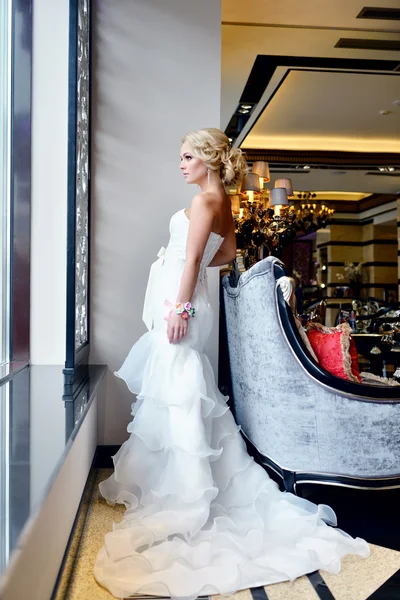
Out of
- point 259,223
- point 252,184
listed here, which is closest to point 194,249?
point 259,223

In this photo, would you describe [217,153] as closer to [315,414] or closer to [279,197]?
[315,414]

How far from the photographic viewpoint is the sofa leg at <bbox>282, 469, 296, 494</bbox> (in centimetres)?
258

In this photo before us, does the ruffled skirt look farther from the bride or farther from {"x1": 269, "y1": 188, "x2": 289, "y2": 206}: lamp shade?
{"x1": 269, "y1": 188, "x2": 289, "y2": 206}: lamp shade

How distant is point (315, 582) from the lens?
204cm

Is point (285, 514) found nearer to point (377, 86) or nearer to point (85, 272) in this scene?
point (85, 272)

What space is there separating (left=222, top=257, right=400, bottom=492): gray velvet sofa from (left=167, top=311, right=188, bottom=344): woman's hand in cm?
33

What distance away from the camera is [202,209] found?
8.63 feet

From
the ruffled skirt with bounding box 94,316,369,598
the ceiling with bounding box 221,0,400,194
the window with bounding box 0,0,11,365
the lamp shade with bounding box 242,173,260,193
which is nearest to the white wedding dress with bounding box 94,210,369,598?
the ruffled skirt with bounding box 94,316,369,598

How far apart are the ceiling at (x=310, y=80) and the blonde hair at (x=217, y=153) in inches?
91.4

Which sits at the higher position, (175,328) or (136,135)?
(136,135)

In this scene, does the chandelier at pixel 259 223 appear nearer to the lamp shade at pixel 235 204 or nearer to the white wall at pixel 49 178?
the lamp shade at pixel 235 204

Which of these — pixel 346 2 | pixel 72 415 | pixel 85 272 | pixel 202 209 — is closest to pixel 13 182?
pixel 85 272

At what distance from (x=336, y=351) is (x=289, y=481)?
578 millimetres

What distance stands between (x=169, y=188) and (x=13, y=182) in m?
0.83
